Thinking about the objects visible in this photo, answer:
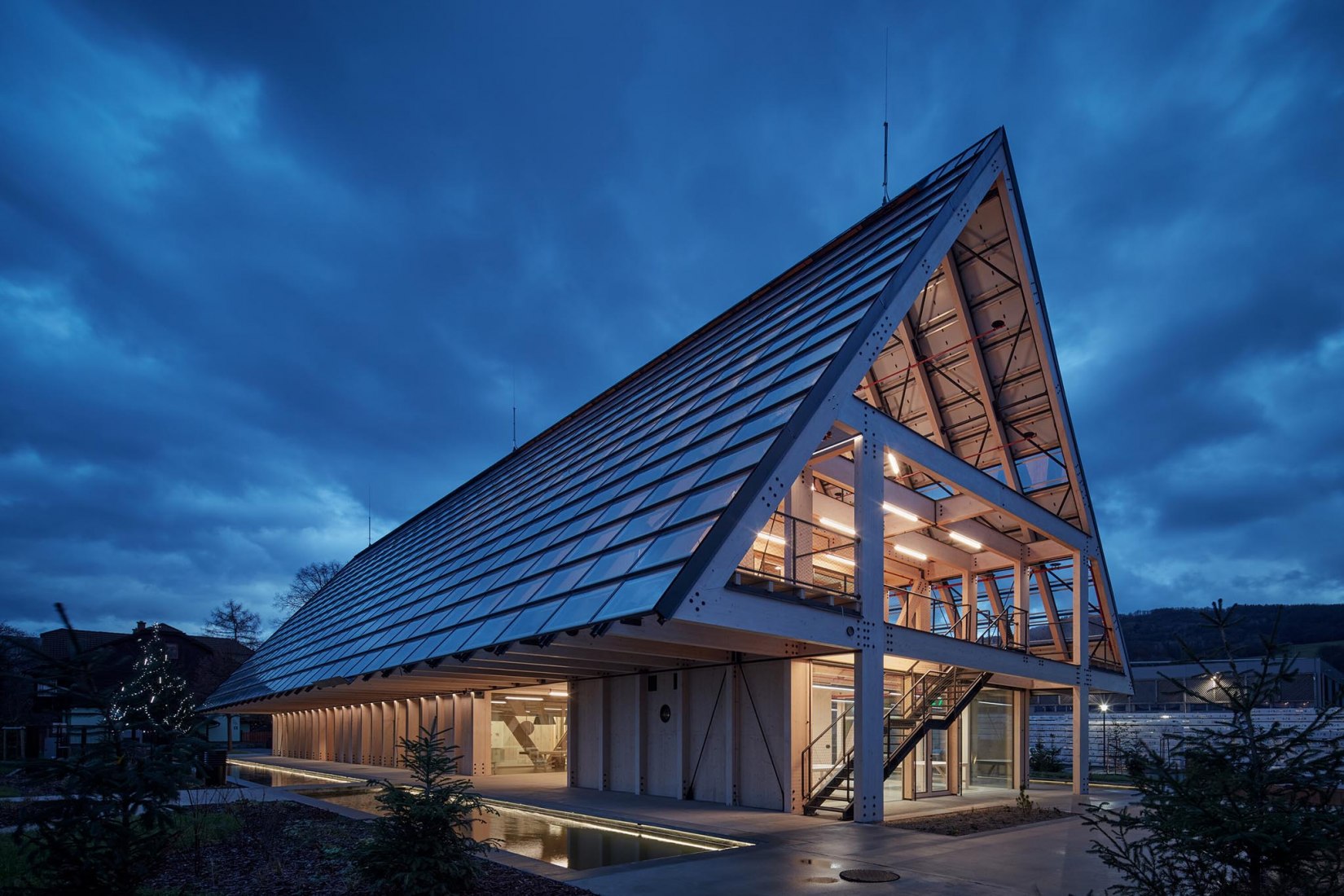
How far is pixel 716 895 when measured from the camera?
9547mm

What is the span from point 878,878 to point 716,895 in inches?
90.4

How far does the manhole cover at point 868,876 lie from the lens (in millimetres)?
10391

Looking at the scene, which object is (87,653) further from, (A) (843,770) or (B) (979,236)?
(B) (979,236)

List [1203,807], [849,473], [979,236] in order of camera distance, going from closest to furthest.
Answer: [1203,807]
[849,473]
[979,236]

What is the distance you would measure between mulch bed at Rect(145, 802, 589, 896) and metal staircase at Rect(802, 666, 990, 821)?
26.7ft

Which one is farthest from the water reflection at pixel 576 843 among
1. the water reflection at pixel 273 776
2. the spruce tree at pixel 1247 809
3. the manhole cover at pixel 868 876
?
the water reflection at pixel 273 776

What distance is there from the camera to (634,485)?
1962cm

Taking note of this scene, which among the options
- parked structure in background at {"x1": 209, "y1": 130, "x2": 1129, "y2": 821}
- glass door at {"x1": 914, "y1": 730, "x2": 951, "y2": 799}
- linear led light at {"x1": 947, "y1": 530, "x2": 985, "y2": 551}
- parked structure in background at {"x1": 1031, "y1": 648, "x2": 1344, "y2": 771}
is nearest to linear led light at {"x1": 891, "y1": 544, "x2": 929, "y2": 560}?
parked structure in background at {"x1": 209, "y1": 130, "x2": 1129, "y2": 821}

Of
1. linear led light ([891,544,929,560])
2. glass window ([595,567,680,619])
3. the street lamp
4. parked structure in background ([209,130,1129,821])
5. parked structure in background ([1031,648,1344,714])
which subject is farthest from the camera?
parked structure in background ([1031,648,1344,714])

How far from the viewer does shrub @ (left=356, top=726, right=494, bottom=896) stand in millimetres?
8852

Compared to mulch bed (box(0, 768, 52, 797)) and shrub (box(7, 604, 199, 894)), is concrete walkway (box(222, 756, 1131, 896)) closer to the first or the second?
shrub (box(7, 604, 199, 894))

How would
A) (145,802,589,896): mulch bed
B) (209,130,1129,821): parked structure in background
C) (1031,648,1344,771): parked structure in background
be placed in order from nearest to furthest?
(145,802,589,896): mulch bed < (209,130,1129,821): parked structure in background < (1031,648,1344,771): parked structure in background

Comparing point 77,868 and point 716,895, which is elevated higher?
point 77,868

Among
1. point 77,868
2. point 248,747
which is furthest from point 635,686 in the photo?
point 248,747
